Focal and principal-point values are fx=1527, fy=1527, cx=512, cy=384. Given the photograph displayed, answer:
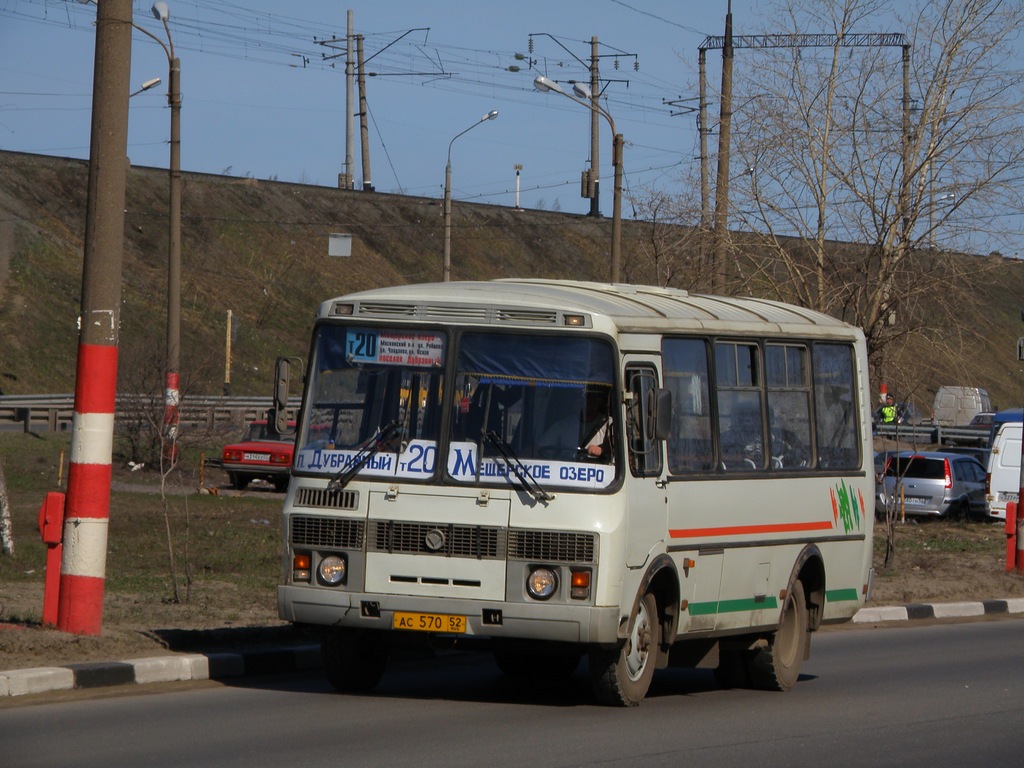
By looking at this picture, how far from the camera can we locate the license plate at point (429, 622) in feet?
29.8

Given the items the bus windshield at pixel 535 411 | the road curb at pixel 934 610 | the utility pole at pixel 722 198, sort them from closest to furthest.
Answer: the bus windshield at pixel 535 411 → the road curb at pixel 934 610 → the utility pole at pixel 722 198

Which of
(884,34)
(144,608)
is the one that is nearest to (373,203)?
(884,34)

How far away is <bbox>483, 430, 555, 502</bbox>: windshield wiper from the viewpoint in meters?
9.15

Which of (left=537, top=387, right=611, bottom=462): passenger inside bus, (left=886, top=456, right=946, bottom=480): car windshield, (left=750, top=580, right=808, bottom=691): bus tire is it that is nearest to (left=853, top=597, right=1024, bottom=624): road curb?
(left=750, top=580, right=808, bottom=691): bus tire

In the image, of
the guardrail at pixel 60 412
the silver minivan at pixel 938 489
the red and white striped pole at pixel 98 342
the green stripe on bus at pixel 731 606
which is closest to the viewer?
the green stripe on bus at pixel 731 606

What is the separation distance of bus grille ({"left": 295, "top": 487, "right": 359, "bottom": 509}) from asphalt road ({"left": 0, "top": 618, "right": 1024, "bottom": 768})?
1233 mm

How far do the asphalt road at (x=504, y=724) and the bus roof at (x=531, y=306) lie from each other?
96.5 inches

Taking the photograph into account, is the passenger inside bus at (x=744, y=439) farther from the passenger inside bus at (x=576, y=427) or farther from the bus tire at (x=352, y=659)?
the bus tire at (x=352, y=659)

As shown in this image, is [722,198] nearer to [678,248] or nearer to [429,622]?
[678,248]

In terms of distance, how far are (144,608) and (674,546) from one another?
5.19m

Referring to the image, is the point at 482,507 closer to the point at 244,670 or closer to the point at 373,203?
the point at 244,670

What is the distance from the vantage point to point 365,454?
9477mm

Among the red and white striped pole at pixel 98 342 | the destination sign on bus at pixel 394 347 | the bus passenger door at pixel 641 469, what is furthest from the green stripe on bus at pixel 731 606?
the red and white striped pole at pixel 98 342

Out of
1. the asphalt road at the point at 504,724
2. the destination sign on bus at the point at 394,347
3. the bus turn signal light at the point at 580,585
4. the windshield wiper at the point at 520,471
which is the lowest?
the asphalt road at the point at 504,724
